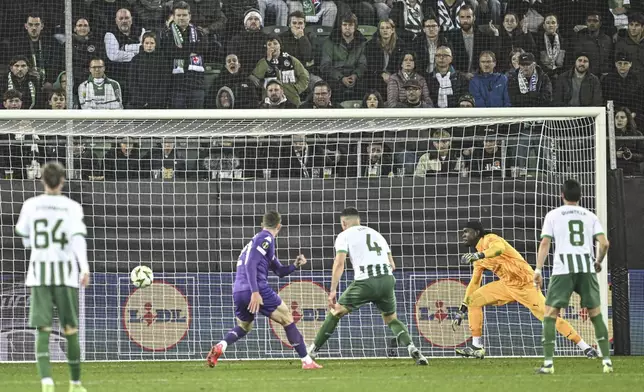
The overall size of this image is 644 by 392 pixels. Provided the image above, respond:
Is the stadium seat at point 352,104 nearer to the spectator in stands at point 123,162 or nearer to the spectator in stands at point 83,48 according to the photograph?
the spectator in stands at point 123,162

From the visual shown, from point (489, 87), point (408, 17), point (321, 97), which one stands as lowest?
point (321, 97)

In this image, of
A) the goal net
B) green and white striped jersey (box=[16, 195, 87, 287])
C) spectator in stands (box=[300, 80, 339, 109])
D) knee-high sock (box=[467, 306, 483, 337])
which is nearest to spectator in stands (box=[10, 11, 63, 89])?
the goal net

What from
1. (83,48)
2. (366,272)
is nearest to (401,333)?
(366,272)

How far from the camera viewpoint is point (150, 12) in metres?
17.0

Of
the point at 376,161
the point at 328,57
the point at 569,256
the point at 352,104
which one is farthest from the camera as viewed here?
the point at 328,57

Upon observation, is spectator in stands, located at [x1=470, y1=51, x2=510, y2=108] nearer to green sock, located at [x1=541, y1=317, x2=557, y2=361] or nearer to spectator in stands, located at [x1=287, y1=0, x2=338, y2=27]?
spectator in stands, located at [x1=287, y1=0, x2=338, y2=27]

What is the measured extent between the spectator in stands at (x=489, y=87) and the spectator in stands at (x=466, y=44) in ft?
1.31

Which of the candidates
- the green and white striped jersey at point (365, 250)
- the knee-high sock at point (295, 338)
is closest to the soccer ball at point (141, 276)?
the knee-high sock at point (295, 338)

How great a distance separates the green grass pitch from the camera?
30.9 ft

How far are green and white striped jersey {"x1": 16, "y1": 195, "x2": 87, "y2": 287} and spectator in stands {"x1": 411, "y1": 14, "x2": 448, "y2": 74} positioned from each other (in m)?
9.16

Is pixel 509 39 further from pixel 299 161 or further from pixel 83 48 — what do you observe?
pixel 83 48

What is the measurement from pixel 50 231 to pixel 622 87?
36.5 feet

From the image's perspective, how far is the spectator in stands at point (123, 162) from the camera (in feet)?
48.3

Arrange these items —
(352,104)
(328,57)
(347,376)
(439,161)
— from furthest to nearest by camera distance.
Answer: (328,57)
(352,104)
(439,161)
(347,376)
